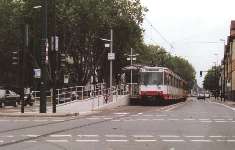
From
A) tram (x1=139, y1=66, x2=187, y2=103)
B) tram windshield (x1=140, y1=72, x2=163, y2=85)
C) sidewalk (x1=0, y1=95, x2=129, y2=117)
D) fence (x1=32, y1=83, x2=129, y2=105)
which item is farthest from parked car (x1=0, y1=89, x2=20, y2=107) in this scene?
tram windshield (x1=140, y1=72, x2=163, y2=85)

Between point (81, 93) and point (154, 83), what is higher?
point (154, 83)

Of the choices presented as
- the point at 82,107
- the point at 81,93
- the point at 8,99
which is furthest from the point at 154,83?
the point at 8,99

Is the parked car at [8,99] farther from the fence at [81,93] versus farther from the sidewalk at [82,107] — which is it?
the sidewalk at [82,107]

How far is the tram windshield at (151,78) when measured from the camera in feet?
180

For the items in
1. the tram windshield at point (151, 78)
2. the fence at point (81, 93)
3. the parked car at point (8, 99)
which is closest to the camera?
the fence at point (81, 93)

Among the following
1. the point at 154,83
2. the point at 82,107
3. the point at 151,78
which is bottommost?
A: the point at 82,107

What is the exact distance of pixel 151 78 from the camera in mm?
55188

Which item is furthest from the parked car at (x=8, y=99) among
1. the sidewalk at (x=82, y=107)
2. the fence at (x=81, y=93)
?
the sidewalk at (x=82, y=107)

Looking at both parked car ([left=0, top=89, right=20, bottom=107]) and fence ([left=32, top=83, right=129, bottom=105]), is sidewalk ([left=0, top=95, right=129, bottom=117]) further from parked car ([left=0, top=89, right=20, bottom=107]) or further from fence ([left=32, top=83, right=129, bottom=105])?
parked car ([left=0, top=89, right=20, bottom=107])

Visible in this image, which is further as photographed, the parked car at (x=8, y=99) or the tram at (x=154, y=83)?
the tram at (x=154, y=83)

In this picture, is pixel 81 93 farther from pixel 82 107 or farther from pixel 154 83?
pixel 154 83

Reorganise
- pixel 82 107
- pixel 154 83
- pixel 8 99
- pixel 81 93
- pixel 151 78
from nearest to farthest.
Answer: pixel 82 107
pixel 81 93
pixel 8 99
pixel 151 78
pixel 154 83

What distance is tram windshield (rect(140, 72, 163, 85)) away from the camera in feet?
180

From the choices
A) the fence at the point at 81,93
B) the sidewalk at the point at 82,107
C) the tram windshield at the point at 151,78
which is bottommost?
the sidewalk at the point at 82,107
